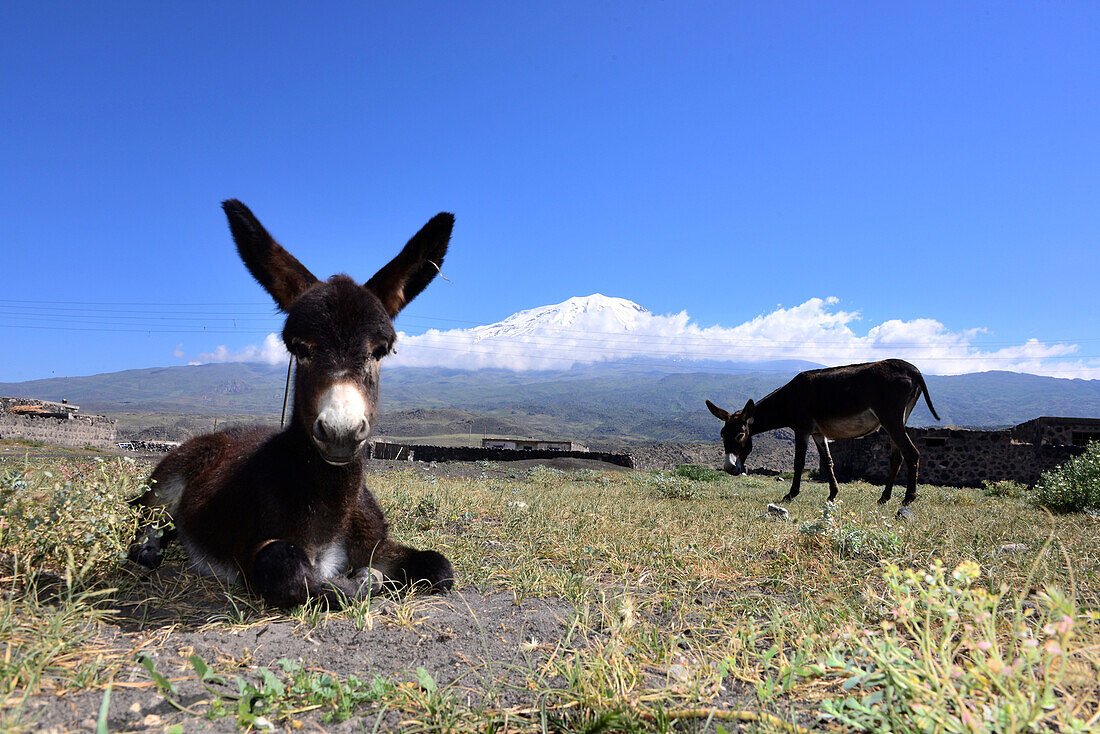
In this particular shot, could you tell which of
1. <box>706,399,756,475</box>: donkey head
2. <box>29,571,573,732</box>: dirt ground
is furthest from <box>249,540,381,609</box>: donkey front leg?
<box>706,399,756,475</box>: donkey head

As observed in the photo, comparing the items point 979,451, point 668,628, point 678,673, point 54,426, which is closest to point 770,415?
point 668,628

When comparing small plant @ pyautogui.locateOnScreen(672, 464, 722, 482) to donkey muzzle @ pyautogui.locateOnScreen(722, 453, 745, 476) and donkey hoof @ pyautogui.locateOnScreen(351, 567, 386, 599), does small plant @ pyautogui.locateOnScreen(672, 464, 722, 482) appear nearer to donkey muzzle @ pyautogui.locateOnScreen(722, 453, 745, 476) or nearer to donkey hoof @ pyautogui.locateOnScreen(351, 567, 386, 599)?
donkey muzzle @ pyautogui.locateOnScreen(722, 453, 745, 476)

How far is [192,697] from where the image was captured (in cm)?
179

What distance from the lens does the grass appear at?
1571 millimetres

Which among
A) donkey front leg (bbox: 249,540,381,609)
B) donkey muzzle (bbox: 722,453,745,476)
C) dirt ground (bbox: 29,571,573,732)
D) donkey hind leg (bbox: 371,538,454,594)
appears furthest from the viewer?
donkey muzzle (bbox: 722,453,745,476)

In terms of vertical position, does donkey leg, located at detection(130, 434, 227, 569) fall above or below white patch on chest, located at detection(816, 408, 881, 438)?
below

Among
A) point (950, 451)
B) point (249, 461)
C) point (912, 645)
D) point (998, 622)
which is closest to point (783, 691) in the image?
point (912, 645)

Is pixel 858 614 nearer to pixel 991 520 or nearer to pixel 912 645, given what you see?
pixel 912 645

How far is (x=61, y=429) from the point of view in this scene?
32.4 metres

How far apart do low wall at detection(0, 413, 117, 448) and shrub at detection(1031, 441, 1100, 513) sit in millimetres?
43108

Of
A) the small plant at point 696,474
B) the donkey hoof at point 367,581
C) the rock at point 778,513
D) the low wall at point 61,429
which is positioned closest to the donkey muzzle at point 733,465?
the small plant at point 696,474

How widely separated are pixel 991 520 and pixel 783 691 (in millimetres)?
6497

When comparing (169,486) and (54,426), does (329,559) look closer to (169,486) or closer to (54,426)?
(169,486)

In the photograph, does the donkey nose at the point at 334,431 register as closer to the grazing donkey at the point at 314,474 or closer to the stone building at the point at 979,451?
the grazing donkey at the point at 314,474
